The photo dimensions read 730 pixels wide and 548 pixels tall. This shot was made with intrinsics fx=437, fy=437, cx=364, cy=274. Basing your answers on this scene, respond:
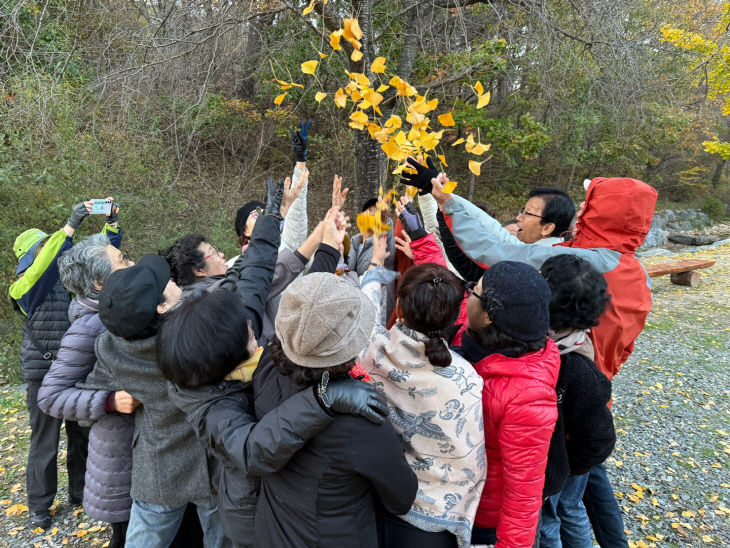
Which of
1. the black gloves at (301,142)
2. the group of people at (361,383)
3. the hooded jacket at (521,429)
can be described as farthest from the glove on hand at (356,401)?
the black gloves at (301,142)

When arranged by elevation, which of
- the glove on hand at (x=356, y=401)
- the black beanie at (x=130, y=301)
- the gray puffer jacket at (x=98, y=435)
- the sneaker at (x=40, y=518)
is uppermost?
the black beanie at (x=130, y=301)

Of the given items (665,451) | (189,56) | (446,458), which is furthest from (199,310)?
(189,56)

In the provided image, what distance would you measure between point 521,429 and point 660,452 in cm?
329

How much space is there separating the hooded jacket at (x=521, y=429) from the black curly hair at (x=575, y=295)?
22 centimetres

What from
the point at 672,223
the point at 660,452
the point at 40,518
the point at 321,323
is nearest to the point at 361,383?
the point at 321,323

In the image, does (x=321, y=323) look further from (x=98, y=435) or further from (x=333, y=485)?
(x=98, y=435)

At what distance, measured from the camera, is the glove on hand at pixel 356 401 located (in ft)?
3.74

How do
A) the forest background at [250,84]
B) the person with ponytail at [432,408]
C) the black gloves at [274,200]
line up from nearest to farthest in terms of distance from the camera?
the person with ponytail at [432,408] → the black gloves at [274,200] → the forest background at [250,84]

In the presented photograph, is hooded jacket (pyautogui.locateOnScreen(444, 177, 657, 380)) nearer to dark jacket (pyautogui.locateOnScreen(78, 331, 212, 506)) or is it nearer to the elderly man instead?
dark jacket (pyautogui.locateOnScreen(78, 331, 212, 506))

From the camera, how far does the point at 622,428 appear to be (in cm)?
409

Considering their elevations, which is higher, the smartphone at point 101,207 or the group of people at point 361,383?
the smartphone at point 101,207

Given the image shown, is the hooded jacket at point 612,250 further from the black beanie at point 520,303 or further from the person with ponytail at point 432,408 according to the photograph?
the person with ponytail at point 432,408

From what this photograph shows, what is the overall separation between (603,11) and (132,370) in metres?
4.98

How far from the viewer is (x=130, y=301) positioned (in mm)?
1527
